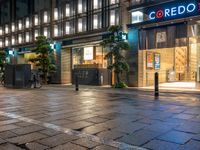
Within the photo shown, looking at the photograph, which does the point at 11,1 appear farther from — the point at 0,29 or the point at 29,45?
the point at 29,45

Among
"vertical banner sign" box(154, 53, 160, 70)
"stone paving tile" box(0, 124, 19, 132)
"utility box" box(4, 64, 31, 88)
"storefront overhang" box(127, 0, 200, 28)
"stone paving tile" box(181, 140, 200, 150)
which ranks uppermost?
"storefront overhang" box(127, 0, 200, 28)

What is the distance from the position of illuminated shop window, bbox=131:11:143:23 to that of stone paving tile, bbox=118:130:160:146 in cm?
1477

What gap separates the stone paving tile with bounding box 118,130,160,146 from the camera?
15.3ft

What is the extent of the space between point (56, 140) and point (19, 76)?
15.8 m

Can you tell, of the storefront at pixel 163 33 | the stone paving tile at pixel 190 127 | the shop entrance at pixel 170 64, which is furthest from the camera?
the shop entrance at pixel 170 64

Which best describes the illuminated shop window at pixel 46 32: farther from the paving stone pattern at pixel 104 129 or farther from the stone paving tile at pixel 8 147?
the stone paving tile at pixel 8 147

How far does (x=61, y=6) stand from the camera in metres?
26.2

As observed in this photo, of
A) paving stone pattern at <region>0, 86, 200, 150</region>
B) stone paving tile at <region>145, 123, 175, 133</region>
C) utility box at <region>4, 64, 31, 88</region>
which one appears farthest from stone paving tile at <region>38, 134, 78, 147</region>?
utility box at <region>4, 64, 31, 88</region>

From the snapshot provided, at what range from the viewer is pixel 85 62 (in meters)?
24.4

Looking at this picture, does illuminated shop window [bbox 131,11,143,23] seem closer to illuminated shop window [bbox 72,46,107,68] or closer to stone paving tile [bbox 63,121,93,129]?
illuminated shop window [bbox 72,46,107,68]

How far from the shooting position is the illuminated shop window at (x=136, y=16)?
19.1m

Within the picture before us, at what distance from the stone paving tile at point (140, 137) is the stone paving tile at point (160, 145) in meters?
0.15

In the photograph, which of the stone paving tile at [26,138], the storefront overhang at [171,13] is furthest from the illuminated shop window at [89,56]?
the stone paving tile at [26,138]

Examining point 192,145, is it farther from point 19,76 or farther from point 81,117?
point 19,76
